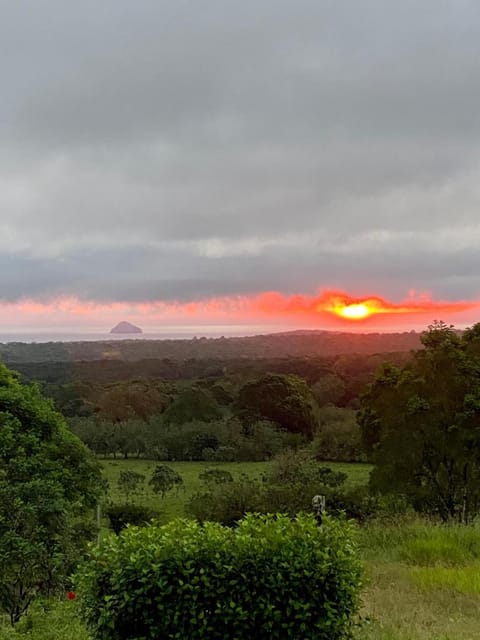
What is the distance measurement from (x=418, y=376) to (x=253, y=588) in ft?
31.9

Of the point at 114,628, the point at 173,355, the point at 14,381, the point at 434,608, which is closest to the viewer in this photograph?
the point at 114,628

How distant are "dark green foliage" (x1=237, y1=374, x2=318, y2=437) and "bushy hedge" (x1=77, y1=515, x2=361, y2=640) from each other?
36.0 metres

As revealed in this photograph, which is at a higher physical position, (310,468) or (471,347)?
(471,347)

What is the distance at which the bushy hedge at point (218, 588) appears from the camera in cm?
→ 414

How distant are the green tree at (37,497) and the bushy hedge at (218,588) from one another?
3115 mm

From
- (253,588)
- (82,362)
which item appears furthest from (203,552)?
(82,362)

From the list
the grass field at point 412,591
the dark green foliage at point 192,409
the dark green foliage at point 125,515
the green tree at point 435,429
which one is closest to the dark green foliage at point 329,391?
the dark green foliage at point 192,409

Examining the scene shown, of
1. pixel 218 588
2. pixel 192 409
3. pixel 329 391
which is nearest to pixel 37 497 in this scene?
pixel 218 588

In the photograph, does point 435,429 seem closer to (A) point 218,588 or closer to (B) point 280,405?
(A) point 218,588

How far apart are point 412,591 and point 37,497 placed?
4.38 metres

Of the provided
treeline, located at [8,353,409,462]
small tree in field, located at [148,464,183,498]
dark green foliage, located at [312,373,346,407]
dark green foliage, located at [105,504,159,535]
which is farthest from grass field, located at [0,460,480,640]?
dark green foliage, located at [312,373,346,407]

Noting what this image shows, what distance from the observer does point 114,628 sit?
13.7 feet

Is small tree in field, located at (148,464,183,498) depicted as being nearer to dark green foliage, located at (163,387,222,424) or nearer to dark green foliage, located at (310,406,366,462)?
dark green foliage, located at (310,406,366,462)

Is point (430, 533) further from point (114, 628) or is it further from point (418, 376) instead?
point (114, 628)
